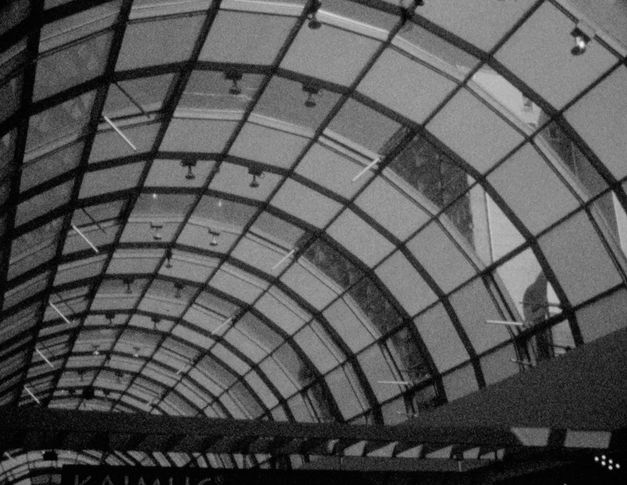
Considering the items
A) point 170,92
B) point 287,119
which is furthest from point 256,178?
point 170,92

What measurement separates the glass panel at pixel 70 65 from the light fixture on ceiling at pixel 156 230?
9159 millimetres

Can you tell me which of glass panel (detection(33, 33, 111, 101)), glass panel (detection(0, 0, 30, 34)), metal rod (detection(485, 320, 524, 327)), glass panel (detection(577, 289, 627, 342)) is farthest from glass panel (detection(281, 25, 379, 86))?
glass panel (detection(577, 289, 627, 342))

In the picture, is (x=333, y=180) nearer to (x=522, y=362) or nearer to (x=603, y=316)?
(x=522, y=362)

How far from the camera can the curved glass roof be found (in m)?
14.0

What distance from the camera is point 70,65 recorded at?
43.3ft

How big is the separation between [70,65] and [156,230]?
10569 millimetres

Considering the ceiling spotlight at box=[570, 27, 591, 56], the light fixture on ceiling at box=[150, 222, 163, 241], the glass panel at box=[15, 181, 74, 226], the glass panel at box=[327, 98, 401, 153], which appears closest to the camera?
the ceiling spotlight at box=[570, 27, 591, 56]

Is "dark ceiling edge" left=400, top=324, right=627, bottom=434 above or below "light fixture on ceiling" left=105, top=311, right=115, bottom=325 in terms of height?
below

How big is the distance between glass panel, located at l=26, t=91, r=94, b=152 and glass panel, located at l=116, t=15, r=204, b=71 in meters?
1.14

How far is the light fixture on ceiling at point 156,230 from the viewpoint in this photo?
22938 mm

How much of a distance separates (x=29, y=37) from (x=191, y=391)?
3019cm

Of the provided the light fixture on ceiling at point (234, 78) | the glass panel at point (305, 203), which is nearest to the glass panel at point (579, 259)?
the glass panel at point (305, 203)

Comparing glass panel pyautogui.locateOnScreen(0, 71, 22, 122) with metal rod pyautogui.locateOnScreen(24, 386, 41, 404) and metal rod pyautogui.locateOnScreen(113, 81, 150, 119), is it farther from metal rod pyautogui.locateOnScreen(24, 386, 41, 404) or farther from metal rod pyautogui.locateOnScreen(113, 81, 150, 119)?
metal rod pyautogui.locateOnScreen(24, 386, 41, 404)

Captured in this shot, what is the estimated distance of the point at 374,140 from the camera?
1852 centimetres
